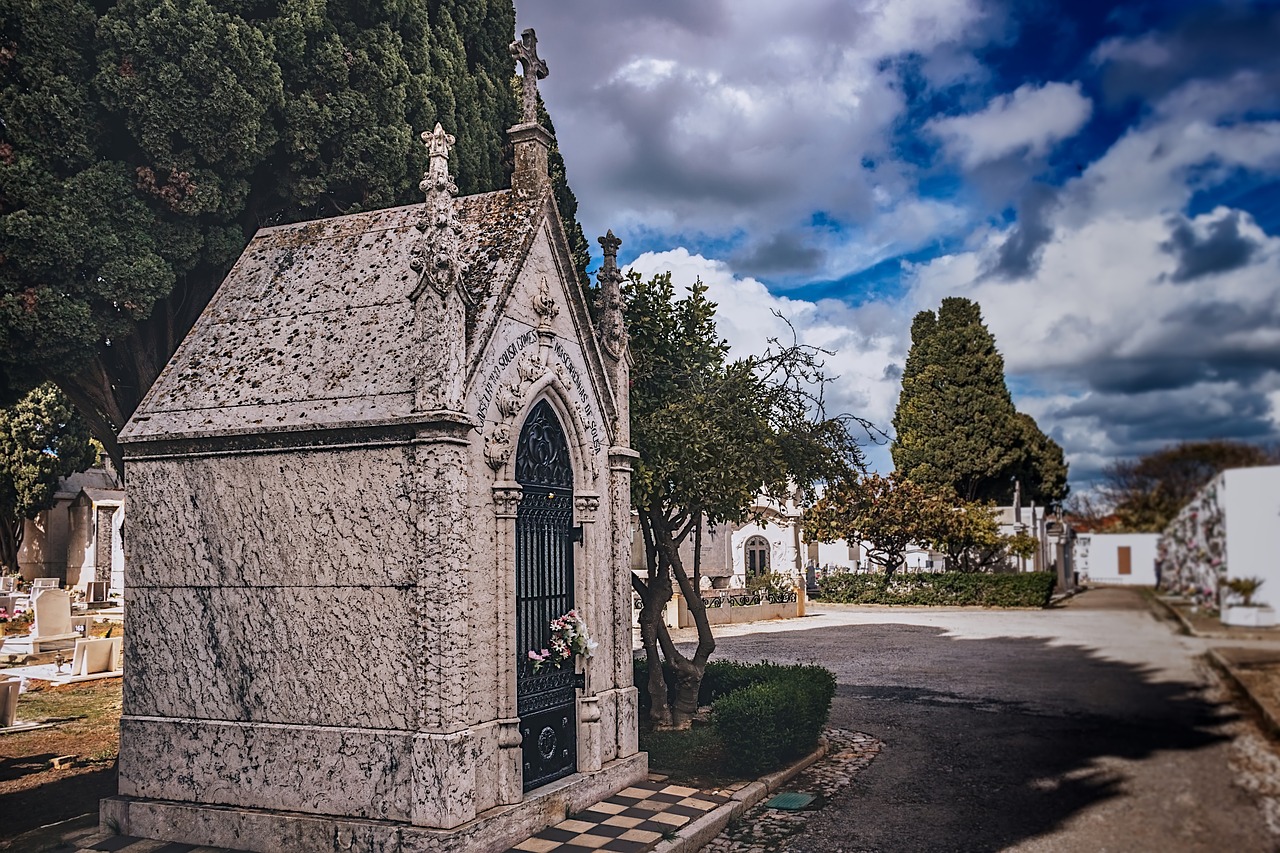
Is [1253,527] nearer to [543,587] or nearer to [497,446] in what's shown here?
[497,446]

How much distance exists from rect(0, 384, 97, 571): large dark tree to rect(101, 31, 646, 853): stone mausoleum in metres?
28.5

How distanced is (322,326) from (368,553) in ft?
7.24

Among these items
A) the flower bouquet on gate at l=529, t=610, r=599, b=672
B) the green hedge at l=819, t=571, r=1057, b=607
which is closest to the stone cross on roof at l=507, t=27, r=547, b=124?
the flower bouquet on gate at l=529, t=610, r=599, b=672

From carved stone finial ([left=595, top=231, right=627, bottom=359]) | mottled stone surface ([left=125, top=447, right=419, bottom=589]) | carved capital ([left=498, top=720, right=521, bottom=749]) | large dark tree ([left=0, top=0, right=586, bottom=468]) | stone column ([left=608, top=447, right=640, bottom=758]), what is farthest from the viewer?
carved stone finial ([left=595, top=231, right=627, bottom=359])

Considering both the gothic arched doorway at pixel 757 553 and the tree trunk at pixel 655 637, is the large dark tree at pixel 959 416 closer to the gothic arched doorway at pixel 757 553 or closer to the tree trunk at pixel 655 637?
the gothic arched doorway at pixel 757 553

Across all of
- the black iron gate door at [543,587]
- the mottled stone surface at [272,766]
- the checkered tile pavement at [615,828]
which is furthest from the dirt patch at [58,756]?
the black iron gate door at [543,587]

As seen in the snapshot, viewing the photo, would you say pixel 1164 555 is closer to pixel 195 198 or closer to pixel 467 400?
pixel 467 400

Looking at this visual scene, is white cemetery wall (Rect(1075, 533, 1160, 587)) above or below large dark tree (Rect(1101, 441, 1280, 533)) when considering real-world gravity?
below

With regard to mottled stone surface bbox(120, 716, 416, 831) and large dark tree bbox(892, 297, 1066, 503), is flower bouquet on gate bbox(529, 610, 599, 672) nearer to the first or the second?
mottled stone surface bbox(120, 716, 416, 831)

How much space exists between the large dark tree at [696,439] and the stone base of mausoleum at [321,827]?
14.1ft

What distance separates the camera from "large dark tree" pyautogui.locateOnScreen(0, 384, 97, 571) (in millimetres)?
33531

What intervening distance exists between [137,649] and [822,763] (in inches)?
295

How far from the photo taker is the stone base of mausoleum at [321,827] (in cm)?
722

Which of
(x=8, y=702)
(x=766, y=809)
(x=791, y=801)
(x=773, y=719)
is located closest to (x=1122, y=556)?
(x=773, y=719)
